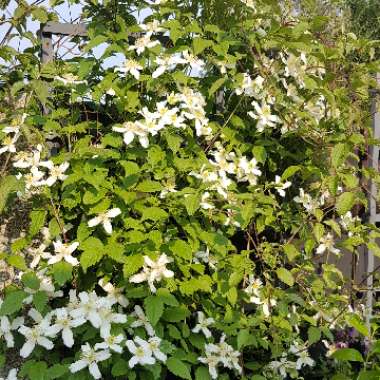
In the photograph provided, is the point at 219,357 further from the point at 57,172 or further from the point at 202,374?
the point at 57,172

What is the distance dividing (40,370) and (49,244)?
1.35ft

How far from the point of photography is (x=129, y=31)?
6.60 feet

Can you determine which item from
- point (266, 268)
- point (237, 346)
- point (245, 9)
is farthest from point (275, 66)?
point (237, 346)

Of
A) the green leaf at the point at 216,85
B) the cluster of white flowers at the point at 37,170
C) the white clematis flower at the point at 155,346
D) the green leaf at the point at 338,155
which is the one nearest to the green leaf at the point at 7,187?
the cluster of white flowers at the point at 37,170

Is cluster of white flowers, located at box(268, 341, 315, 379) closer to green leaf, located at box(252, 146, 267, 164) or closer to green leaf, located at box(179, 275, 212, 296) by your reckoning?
green leaf, located at box(179, 275, 212, 296)

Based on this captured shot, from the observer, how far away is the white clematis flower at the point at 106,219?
1758 millimetres

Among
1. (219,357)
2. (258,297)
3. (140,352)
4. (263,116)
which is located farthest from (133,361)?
(263,116)

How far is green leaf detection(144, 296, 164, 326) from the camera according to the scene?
1642 mm

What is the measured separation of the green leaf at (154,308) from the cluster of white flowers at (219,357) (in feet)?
1.01

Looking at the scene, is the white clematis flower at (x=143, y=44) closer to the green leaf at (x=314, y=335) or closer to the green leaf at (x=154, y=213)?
the green leaf at (x=154, y=213)

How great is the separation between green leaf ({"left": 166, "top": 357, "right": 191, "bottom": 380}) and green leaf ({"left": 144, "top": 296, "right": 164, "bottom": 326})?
0.56 feet

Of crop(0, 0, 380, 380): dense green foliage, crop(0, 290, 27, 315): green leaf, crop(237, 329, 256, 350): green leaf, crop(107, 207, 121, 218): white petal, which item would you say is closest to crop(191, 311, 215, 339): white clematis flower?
crop(0, 0, 380, 380): dense green foliage

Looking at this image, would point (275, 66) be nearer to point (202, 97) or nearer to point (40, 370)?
point (202, 97)

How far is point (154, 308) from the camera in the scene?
166 cm
